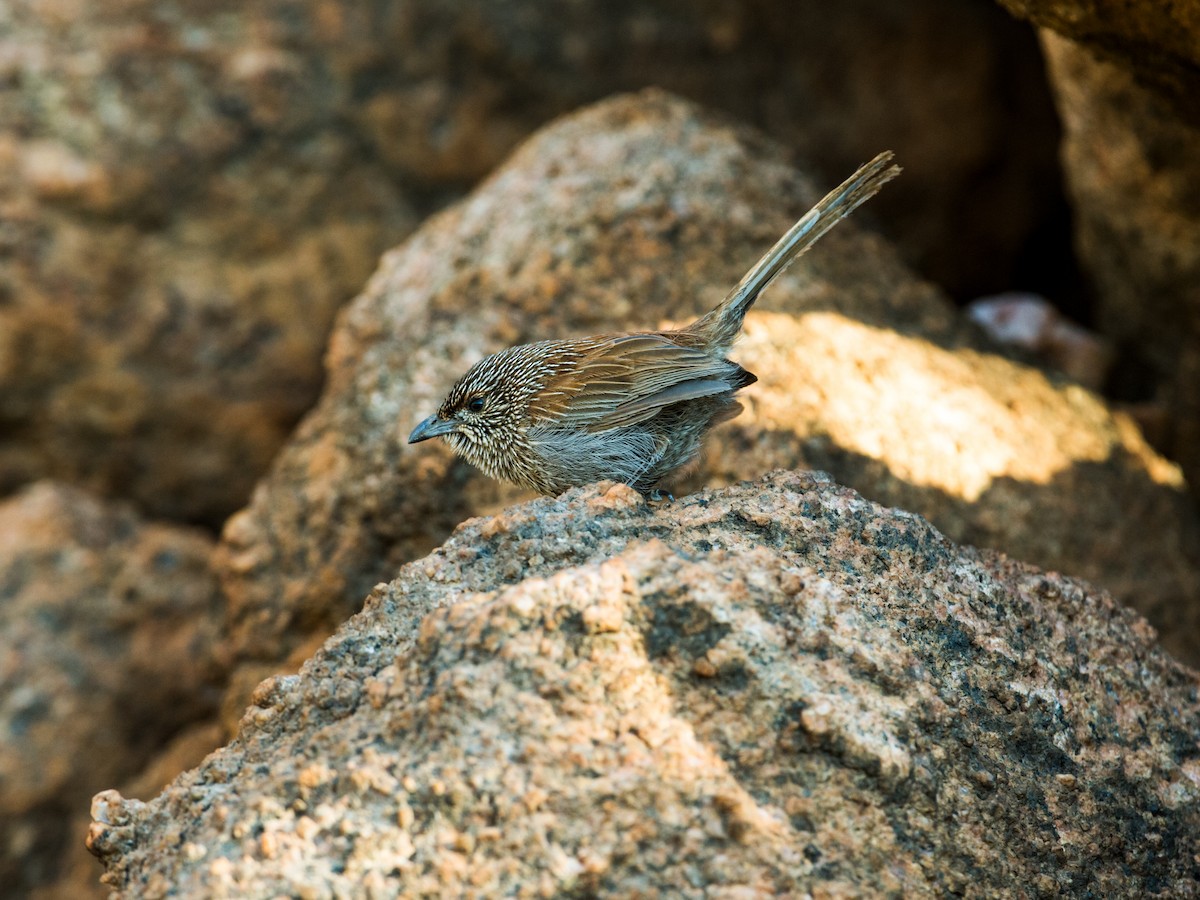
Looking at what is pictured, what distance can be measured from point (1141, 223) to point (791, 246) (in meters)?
2.93

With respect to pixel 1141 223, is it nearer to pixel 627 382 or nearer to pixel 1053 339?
pixel 1053 339

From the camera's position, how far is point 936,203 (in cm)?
818

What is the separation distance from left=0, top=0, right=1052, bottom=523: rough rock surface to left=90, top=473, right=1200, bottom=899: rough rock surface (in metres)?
3.95

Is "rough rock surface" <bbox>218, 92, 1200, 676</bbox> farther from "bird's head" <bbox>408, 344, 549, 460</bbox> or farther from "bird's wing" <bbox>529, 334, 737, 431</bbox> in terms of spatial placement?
"bird's wing" <bbox>529, 334, 737, 431</bbox>

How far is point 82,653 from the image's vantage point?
6.16 meters

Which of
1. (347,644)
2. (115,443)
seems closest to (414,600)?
A: (347,644)

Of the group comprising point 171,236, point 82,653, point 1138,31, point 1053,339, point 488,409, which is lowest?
point 82,653

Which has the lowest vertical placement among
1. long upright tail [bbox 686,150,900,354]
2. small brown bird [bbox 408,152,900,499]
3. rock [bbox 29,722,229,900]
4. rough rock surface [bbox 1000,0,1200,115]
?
rock [bbox 29,722,229,900]

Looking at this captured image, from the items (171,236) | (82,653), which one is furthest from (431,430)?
(171,236)

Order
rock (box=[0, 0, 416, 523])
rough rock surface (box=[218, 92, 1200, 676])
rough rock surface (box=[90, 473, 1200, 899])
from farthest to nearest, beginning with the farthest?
rock (box=[0, 0, 416, 523]), rough rock surface (box=[218, 92, 1200, 676]), rough rock surface (box=[90, 473, 1200, 899])

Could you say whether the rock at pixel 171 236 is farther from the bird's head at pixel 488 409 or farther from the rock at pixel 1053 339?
the rock at pixel 1053 339

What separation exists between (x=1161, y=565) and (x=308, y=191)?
15.4 ft

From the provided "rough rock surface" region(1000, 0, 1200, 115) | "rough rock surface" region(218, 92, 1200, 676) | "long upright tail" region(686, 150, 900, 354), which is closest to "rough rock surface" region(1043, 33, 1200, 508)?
"rough rock surface" region(1000, 0, 1200, 115)

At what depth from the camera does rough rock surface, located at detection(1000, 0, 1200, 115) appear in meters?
4.07
